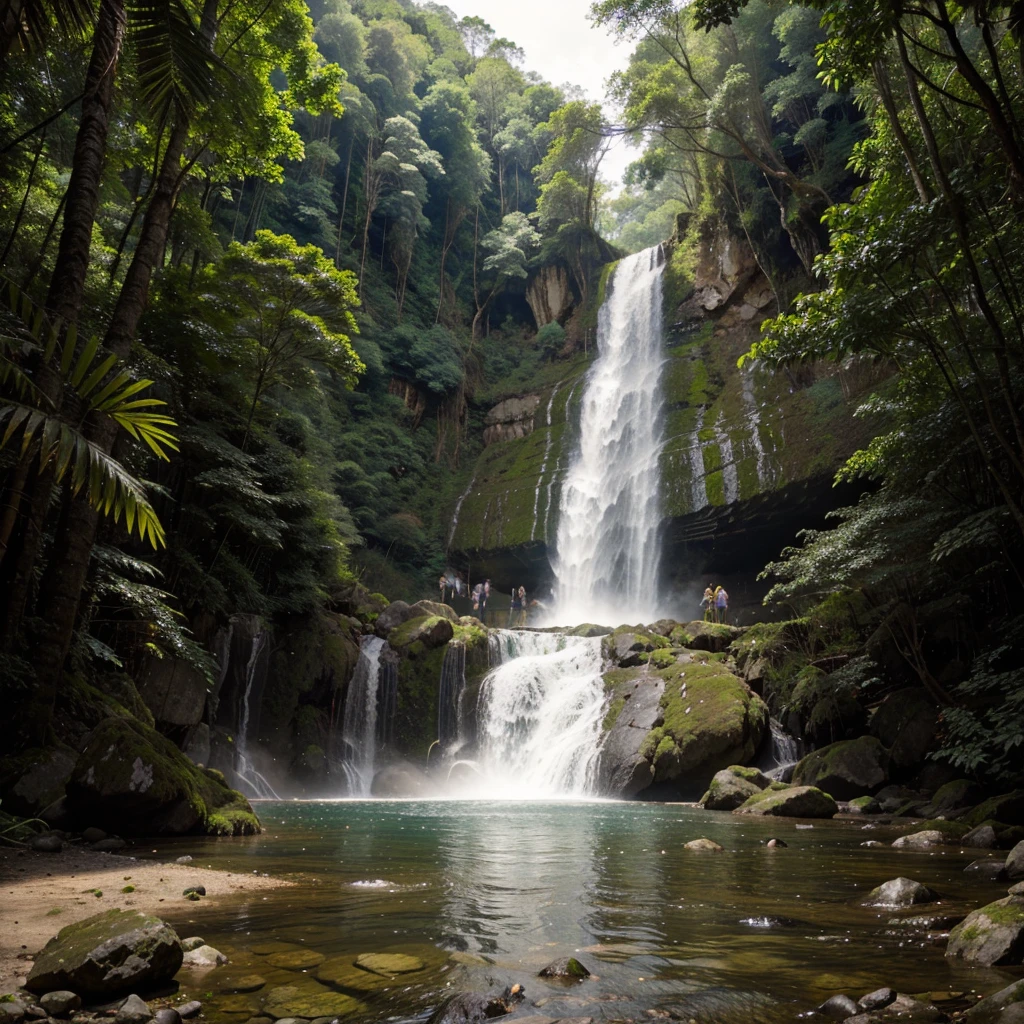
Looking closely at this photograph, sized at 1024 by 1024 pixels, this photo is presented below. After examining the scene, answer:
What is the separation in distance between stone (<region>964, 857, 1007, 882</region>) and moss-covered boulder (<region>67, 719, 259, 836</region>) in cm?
653

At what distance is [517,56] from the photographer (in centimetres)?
4747

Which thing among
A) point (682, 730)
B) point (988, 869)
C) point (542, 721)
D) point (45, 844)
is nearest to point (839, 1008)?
point (988, 869)

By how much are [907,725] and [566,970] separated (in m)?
9.15

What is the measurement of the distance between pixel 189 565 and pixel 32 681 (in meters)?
6.19

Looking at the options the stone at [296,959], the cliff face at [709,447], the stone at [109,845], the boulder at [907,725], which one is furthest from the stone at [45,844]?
the cliff face at [709,447]

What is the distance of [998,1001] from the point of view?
2.36 meters

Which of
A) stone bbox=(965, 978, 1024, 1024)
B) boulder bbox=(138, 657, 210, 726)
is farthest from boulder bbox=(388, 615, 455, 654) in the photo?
stone bbox=(965, 978, 1024, 1024)

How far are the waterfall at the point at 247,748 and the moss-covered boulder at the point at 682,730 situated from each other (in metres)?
6.69

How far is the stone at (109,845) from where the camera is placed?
5457 mm

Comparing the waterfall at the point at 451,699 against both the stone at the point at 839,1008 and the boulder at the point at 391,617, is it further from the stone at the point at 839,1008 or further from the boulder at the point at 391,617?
the stone at the point at 839,1008

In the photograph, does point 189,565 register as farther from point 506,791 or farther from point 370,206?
point 370,206

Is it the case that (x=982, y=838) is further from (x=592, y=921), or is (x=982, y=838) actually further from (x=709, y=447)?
(x=709, y=447)

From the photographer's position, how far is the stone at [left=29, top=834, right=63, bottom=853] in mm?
5055

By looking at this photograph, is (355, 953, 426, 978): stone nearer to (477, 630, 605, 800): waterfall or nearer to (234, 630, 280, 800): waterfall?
(477, 630, 605, 800): waterfall
